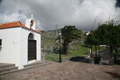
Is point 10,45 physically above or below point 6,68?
above

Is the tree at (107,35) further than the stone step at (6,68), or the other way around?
the tree at (107,35)

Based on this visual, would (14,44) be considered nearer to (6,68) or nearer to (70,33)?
(6,68)

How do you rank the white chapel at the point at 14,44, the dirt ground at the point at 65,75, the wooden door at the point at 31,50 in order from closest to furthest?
the dirt ground at the point at 65,75 → the white chapel at the point at 14,44 → the wooden door at the point at 31,50

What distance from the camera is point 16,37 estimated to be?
742 cm

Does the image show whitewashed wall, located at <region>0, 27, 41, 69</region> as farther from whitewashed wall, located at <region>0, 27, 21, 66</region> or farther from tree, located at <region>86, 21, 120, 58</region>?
tree, located at <region>86, 21, 120, 58</region>

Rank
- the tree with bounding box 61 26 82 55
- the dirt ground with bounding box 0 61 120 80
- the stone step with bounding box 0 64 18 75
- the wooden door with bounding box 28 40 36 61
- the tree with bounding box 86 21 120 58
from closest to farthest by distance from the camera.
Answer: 1. the dirt ground with bounding box 0 61 120 80
2. the stone step with bounding box 0 64 18 75
3. the tree with bounding box 86 21 120 58
4. the wooden door with bounding box 28 40 36 61
5. the tree with bounding box 61 26 82 55

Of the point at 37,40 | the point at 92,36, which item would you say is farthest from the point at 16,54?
the point at 92,36

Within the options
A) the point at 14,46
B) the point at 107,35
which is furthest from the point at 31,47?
the point at 107,35

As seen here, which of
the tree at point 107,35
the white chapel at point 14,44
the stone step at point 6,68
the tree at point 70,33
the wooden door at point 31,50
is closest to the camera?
the stone step at point 6,68

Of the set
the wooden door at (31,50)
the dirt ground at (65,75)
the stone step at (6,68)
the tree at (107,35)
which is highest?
the tree at (107,35)

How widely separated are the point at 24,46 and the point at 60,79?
4782mm

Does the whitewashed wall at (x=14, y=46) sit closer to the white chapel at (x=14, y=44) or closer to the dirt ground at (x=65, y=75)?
the white chapel at (x=14, y=44)

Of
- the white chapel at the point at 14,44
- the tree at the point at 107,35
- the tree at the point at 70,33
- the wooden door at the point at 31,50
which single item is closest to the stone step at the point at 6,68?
the white chapel at the point at 14,44

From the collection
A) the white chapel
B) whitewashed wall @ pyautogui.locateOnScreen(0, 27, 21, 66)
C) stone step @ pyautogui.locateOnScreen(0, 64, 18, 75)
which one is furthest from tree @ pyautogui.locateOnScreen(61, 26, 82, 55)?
stone step @ pyautogui.locateOnScreen(0, 64, 18, 75)
